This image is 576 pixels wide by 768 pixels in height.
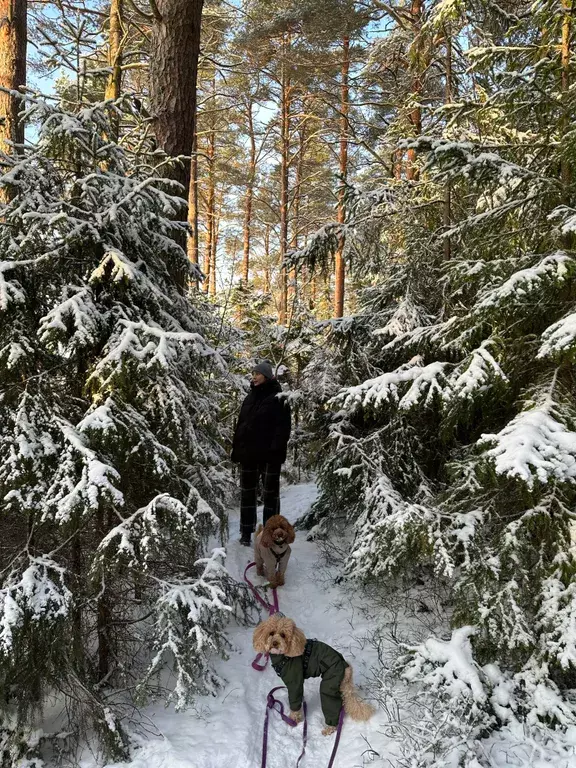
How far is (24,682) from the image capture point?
2.77m

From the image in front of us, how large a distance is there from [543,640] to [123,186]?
4.30 metres

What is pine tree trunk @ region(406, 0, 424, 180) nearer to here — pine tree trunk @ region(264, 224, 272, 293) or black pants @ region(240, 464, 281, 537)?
black pants @ region(240, 464, 281, 537)

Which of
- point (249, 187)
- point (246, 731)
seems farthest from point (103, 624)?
point (249, 187)

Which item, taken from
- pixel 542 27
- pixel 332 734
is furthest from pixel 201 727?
pixel 542 27

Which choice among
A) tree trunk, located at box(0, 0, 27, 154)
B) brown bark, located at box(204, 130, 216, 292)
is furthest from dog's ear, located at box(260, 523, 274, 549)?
brown bark, located at box(204, 130, 216, 292)

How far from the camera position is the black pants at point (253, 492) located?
18.7 ft

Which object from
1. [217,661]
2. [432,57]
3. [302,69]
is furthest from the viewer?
[302,69]

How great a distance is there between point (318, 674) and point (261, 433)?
2.76 meters

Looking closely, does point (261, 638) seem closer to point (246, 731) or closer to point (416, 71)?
point (246, 731)

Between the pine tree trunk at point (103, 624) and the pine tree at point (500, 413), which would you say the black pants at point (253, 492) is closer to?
the pine tree at point (500, 413)

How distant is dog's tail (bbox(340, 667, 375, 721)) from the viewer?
10.6ft

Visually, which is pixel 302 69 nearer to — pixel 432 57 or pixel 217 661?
pixel 432 57

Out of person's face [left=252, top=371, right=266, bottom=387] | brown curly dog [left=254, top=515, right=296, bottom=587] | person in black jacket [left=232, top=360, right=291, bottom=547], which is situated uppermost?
person's face [left=252, top=371, right=266, bottom=387]

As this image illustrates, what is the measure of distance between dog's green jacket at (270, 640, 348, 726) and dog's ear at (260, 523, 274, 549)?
142 cm
